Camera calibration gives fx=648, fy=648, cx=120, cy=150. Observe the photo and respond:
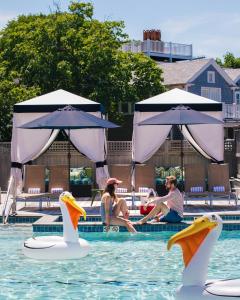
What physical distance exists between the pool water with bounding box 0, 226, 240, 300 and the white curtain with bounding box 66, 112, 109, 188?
5.15 metres

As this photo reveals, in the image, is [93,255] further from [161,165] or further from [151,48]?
[151,48]

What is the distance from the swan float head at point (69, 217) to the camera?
9953 millimetres

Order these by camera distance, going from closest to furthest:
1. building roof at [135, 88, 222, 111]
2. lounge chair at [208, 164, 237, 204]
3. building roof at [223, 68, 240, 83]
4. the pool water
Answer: the pool water
lounge chair at [208, 164, 237, 204]
building roof at [135, 88, 222, 111]
building roof at [223, 68, 240, 83]

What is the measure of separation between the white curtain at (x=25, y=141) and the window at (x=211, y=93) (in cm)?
2529

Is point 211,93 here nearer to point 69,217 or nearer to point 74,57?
point 74,57

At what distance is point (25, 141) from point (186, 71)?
25508 millimetres

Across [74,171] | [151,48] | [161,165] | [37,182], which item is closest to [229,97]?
[151,48]

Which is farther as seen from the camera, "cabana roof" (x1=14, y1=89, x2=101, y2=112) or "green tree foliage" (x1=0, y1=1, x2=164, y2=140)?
"green tree foliage" (x1=0, y1=1, x2=164, y2=140)

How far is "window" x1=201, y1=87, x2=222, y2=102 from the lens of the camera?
138 feet

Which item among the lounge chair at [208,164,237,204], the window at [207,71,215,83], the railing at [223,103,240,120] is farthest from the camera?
the window at [207,71,215,83]

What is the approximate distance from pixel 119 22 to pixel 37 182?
16.3 metres

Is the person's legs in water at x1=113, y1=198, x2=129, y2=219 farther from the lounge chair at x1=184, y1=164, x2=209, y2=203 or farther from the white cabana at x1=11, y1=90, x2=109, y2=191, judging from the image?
the white cabana at x1=11, y1=90, x2=109, y2=191

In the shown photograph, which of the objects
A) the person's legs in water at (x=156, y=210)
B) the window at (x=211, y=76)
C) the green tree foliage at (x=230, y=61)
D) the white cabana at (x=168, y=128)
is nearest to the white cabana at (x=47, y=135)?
the white cabana at (x=168, y=128)

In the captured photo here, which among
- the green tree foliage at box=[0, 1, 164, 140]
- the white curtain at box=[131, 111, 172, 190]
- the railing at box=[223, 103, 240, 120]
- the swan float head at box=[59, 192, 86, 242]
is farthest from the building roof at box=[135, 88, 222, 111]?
the railing at box=[223, 103, 240, 120]
